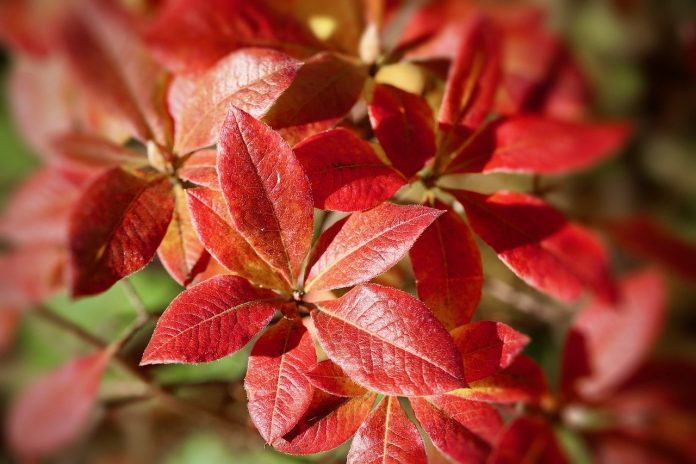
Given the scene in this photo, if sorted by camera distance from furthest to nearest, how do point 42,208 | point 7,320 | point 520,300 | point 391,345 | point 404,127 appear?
point 7,320
point 520,300
point 42,208
point 404,127
point 391,345

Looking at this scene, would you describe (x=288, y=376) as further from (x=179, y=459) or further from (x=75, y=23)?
(x=179, y=459)

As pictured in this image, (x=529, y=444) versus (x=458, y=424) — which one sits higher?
(x=458, y=424)

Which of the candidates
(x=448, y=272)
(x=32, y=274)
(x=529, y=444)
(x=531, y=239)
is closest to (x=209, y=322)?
(x=448, y=272)

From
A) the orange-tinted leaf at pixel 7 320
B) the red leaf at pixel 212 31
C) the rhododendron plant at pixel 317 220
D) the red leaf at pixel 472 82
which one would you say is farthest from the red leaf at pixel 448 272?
the orange-tinted leaf at pixel 7 320

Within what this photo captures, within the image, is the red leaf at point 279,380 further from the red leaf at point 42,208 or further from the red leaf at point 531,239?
the red leaf at point 42,208

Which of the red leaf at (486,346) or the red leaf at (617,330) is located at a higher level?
the red leaf at (486,346)

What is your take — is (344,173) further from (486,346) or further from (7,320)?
(7,320)
